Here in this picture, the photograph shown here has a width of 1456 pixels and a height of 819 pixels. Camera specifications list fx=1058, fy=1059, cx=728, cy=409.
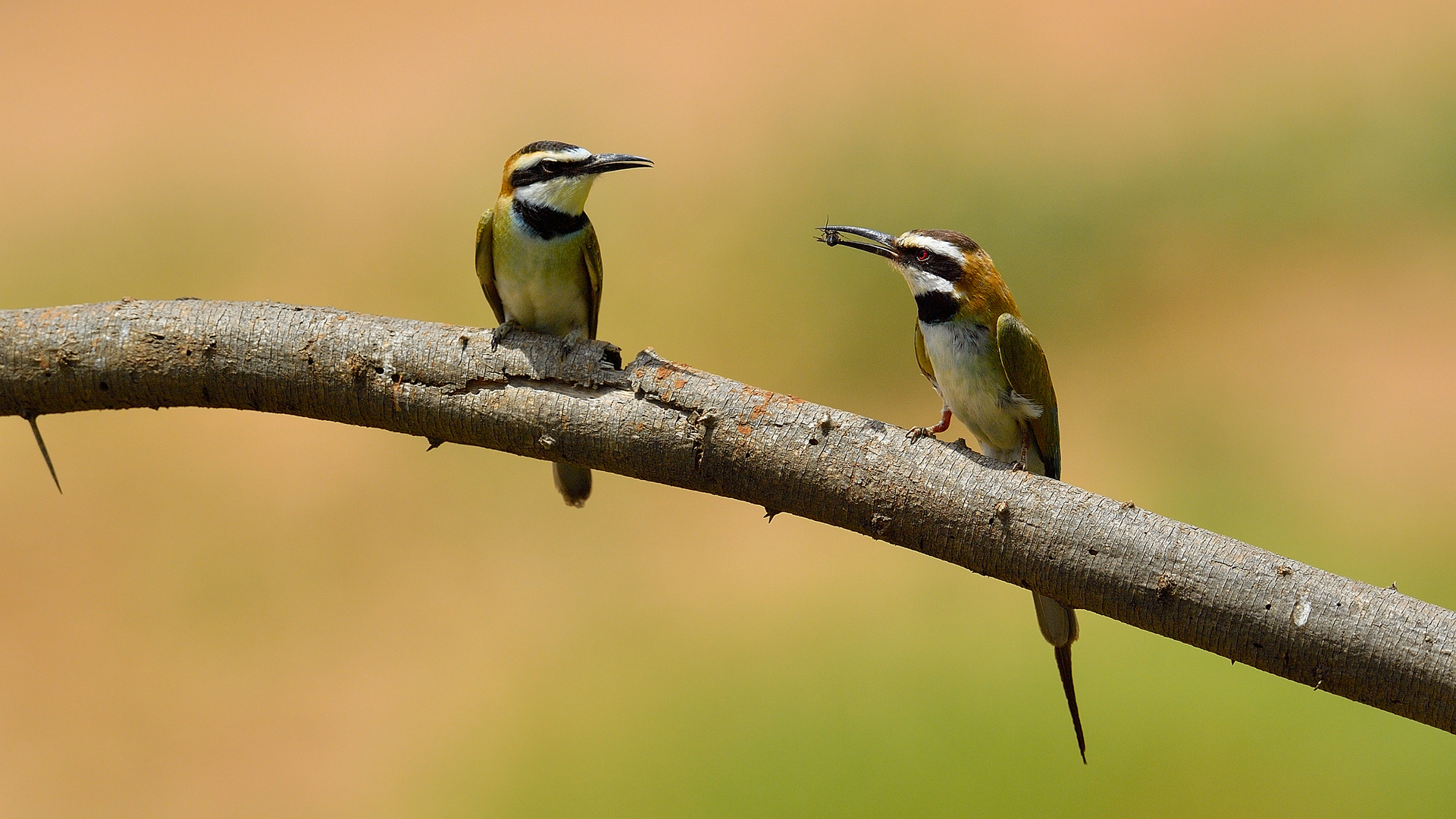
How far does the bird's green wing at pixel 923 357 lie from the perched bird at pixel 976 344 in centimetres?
3

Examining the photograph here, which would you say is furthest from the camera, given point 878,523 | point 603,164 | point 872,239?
point 603,164

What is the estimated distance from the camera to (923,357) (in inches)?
78.2

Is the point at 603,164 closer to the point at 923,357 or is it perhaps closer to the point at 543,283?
the point at 543,283

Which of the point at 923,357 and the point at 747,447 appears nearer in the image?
the point at 747,447

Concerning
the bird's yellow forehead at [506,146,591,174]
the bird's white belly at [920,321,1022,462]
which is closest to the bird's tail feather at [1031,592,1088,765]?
the bird's white belly at [920,321,1022,462]

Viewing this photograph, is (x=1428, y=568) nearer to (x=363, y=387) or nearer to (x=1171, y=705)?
(x=1171, y=705)

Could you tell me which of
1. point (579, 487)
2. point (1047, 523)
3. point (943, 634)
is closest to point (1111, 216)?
point (943, 634)

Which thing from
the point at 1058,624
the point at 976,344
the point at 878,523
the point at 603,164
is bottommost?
the point at 1058,624

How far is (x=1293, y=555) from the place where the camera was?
3.43 m

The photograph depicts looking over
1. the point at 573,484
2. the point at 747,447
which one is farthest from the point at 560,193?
the point at 747,447

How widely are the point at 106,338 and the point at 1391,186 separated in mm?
5010

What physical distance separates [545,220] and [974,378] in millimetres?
886

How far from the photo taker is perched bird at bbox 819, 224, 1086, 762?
1.78 metres

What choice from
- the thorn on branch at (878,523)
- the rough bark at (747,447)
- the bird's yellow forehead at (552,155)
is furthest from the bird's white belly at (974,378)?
the bird's yellow forehead at (552,155)
